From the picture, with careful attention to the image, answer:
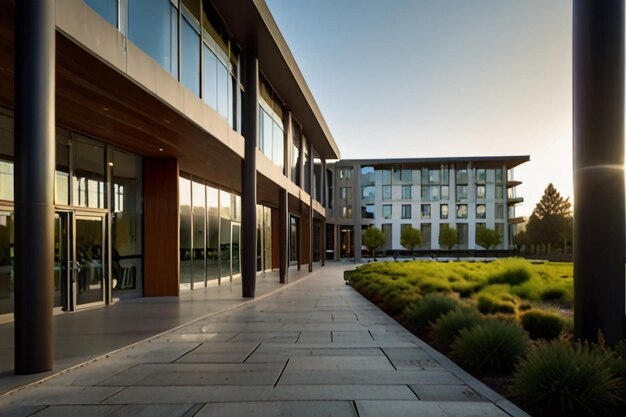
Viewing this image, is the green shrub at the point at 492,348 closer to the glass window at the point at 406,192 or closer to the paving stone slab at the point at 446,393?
the paving stone slab at the point at 446,393

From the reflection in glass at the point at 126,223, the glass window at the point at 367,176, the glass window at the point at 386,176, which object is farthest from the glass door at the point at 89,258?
the glass window at the point at 386,176

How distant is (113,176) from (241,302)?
5493mm

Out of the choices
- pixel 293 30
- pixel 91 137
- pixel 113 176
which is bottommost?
pixel 113 176

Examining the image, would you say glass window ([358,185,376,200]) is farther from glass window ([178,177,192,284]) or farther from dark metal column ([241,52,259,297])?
dark metal column ([241,52,259,297])

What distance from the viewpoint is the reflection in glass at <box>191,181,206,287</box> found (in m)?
18.3

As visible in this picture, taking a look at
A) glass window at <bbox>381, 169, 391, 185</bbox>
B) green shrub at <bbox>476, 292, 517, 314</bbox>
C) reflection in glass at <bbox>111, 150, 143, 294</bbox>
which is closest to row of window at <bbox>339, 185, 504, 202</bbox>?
glass window at <bbox>381, 169, 391, 185</bbox>

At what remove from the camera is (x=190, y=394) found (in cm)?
537

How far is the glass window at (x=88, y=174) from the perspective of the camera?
12.3 meters

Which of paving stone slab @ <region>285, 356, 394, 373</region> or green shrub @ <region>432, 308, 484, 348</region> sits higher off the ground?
green shrub @ <region>432, 308, 484, 348</region>

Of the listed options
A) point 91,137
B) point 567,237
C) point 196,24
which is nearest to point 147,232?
point 91,137

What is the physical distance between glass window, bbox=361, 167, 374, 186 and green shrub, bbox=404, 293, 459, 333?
5736cm

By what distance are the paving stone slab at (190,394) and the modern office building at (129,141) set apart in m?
1.92

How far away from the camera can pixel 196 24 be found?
13070 millimetres

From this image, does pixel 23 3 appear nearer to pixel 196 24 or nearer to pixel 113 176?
pixel 196 24
